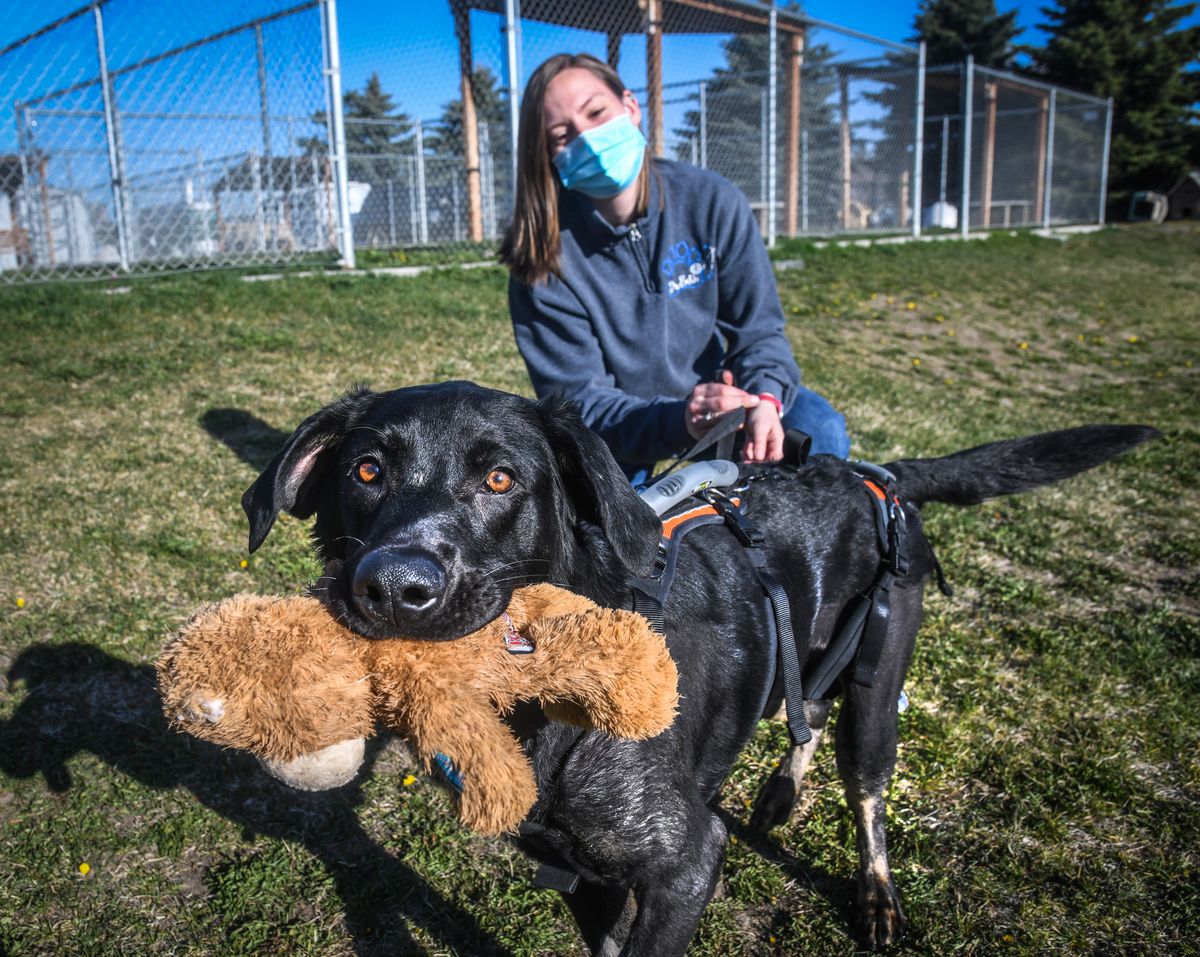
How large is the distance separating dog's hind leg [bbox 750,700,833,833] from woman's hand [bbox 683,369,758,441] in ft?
3.00

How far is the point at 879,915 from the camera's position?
248 centimetres

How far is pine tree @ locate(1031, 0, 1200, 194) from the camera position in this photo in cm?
3081

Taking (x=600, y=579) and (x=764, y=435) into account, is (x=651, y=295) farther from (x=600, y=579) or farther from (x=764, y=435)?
(x=600, y=579)

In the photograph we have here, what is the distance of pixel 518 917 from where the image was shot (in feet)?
8.34

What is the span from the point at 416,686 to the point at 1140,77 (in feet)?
130

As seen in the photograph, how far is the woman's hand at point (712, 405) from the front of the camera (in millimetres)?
2783

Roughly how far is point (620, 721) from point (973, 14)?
155 feet

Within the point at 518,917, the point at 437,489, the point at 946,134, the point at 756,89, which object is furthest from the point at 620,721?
the point at 946,134

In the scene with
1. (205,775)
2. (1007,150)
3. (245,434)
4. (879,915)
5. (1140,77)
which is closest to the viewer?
(879,915)

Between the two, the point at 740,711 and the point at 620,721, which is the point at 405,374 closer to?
the point at 740,711

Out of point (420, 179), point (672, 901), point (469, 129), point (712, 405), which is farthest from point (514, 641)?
point (420, 179)

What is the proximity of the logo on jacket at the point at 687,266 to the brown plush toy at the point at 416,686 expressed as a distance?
2262 mm

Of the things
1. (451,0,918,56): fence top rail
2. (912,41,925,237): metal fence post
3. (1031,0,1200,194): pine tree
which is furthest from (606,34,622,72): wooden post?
(1031,0,1200,194): pine tree

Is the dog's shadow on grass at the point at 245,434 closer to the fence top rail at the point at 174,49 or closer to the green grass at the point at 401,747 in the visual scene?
the green grass at the point at 401,747
